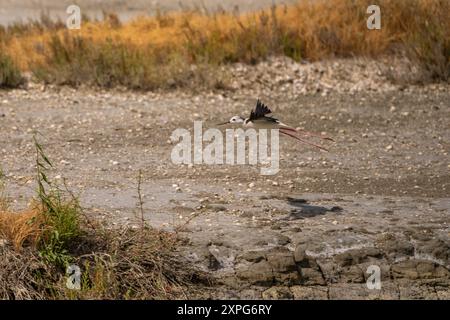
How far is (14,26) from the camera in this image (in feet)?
45.8

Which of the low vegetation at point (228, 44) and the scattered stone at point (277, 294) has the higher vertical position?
the low vegetation at point (228, 44)

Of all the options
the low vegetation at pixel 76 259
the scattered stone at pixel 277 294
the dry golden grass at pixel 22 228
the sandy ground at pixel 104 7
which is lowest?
the scattered stone at pixel 277 294

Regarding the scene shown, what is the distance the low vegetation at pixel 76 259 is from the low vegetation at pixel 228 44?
4420 mm

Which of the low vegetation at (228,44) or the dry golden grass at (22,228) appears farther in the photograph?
the low vegetation at (228,44)

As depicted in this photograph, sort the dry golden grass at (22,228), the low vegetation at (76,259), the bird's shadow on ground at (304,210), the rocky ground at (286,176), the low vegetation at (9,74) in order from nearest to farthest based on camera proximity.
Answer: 1. the low vegetation at (76,259)
2. the dry golden grass at (22,228)
3. the rocky ground at (286,176)
4. the bird's shadow on ground at (304,210)
5. the low vegetation at (9,74)

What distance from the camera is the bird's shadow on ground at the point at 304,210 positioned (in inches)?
321

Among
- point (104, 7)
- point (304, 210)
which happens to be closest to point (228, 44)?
point (104, 7)

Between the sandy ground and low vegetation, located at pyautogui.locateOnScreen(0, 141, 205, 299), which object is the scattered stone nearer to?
low vegetation, located at pyautogui.locateOnScreen(0, 141, 205, 299)

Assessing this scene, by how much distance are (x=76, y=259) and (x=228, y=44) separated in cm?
564

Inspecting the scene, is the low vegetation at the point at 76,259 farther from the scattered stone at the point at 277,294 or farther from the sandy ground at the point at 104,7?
the sandy ground at the point at 104,7

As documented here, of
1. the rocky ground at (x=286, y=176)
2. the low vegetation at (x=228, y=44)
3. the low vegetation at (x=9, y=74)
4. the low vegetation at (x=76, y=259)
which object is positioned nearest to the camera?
the low vegetation at (x=76, y=259)

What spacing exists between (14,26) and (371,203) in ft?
23.2

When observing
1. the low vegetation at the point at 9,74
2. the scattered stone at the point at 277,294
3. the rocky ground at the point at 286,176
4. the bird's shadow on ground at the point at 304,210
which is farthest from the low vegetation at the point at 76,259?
the low vegetation at the point at 9,74
